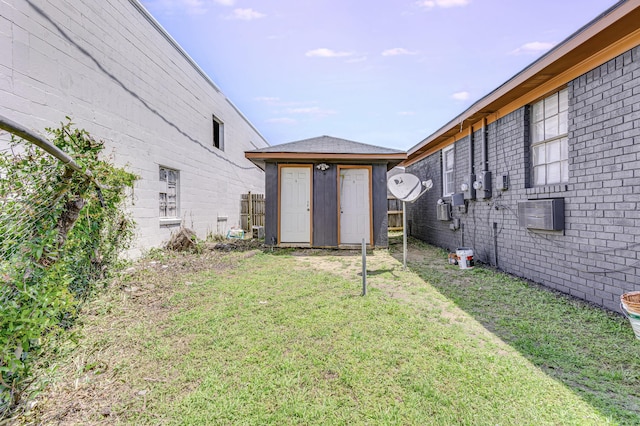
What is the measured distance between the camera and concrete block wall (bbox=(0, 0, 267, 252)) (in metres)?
3.34

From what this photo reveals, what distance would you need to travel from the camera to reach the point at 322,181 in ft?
23.8

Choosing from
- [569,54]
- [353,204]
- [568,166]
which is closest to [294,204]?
[353,204]

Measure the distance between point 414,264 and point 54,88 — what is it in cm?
649

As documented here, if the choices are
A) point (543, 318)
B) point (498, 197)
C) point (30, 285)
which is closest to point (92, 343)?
point (30, 285)

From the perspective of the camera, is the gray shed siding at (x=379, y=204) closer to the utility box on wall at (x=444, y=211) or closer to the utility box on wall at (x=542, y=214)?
the utility box on wall at (x=444, y=211)

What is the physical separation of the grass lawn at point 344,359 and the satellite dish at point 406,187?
7.53ft

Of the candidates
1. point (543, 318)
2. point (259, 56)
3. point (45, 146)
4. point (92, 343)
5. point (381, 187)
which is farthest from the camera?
point (259, 56)

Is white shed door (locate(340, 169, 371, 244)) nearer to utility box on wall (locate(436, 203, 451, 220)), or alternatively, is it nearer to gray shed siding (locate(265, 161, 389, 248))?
gray shed siding (locate(265, 161, 389, 248))

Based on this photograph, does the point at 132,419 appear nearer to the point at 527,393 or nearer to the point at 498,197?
the point at 527,393

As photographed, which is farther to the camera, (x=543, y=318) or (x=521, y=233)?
(x=521, y=233)

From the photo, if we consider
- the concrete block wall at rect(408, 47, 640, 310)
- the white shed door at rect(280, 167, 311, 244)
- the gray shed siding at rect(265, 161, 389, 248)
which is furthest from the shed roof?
the concrete block wall at rect(408, 47, 640, 310)

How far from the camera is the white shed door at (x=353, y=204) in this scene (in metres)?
7.29

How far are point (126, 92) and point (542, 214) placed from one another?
24.1 feet

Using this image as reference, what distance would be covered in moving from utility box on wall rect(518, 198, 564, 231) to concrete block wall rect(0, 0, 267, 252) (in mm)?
6698
